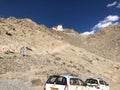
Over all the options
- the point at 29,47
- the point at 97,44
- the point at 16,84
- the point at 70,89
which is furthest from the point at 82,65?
the point at 97,44

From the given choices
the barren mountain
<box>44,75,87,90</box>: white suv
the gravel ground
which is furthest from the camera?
the barren mountain

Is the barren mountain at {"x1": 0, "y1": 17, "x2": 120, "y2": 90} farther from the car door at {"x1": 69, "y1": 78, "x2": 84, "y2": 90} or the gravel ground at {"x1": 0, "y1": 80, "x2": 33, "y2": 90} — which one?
the car door at {"x1": 69, "y1": 78, "x2": 84, "y2": 90}

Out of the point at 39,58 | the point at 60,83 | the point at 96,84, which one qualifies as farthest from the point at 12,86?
the point at 39,58

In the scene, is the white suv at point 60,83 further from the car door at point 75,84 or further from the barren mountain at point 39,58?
the barren mountain at point 39,58

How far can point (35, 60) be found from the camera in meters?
43.1

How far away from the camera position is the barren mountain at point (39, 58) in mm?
38875

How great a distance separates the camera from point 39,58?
44.1 m

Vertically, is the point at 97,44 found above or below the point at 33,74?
above

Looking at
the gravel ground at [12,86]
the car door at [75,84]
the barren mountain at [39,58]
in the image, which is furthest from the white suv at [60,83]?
the barren mountain at [39,58]

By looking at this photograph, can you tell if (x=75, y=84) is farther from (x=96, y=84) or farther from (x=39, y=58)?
(x=39, y=58)

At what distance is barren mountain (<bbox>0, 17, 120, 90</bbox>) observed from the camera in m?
38.9

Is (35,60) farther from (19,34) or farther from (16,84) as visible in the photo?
(16,84)

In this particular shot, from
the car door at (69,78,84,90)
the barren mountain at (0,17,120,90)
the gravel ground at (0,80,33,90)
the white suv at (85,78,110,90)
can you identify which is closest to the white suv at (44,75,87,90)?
the car door at (69,78,84,90)

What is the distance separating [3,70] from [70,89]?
24352mm
